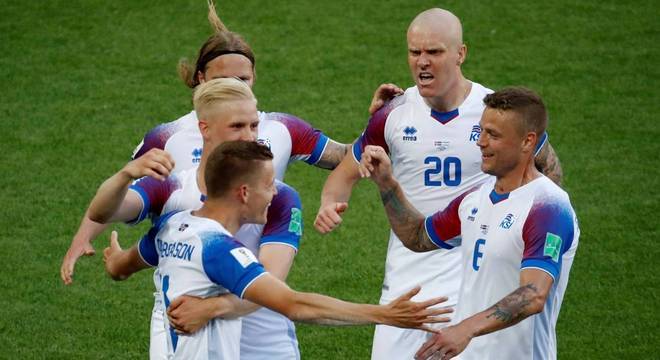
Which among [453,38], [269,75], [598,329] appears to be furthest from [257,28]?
[453,38]

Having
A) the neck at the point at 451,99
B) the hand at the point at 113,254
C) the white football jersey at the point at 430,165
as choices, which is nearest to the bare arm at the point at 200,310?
the hand at the point at 113,254

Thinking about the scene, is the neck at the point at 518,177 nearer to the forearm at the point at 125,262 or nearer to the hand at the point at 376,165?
the hand at the point at 376,165

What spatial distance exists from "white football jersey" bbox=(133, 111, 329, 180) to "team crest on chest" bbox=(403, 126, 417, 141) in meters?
0.68

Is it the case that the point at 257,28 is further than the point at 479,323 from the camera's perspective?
Yes

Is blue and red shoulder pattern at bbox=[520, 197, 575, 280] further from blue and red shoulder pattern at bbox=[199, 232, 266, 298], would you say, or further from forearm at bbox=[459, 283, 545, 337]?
blue and red shoulder pattern at bbox=[199, 232, 266, 298]

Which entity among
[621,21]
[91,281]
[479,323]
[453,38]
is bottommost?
[91,281]

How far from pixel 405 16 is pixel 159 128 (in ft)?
33.0

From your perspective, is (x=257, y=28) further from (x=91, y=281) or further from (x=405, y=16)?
(x=91, y=281)

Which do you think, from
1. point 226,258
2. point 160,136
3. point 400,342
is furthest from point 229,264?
point 400,342

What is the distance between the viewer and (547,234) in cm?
573

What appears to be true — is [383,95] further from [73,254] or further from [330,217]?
[73,254]

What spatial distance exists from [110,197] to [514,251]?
6.36ft

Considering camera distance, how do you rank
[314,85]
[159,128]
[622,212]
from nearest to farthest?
[159,128]
[622,212]
[314,85]

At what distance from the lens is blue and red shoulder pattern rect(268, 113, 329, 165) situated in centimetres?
704
